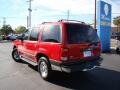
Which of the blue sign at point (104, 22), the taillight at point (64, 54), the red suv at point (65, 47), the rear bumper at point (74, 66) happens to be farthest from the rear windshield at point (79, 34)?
the blue sign at point (104, 22)

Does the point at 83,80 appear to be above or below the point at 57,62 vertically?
below

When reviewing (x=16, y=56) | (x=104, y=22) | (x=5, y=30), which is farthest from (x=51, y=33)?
(x=5, y=30)

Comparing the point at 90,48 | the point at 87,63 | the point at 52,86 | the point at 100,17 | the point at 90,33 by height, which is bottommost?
the point at 52,86

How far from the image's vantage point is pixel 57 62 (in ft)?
24.3

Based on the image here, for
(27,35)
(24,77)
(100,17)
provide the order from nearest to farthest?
(24,77) < (27,35) < (100,17)

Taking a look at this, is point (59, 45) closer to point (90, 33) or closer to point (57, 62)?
point (57, 62)

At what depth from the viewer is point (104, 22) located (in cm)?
1861

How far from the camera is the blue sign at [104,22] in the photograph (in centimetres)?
1817

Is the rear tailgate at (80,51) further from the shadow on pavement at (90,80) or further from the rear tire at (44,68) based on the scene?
the rear tire at (44,68)

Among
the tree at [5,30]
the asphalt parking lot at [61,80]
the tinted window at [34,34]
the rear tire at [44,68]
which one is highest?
the tree at [5,30]

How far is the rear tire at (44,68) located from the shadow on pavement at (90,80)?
A: 0.24 m

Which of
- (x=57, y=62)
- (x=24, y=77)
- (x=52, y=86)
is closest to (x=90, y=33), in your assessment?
(x=57, y=62)

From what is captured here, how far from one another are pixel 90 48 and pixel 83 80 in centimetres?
115

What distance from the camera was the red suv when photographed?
23.8 feet
